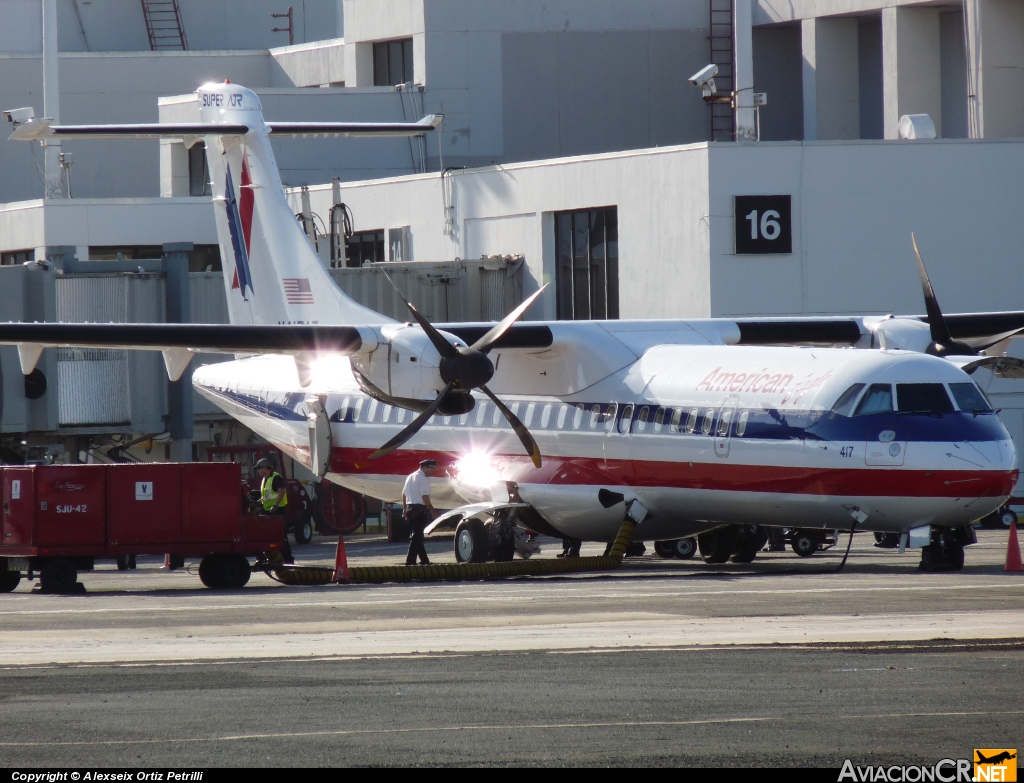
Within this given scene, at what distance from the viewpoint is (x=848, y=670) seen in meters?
11.0

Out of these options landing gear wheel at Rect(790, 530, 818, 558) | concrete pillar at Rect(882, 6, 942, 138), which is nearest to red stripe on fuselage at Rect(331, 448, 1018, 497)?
landing gear wheel at Rect(790, 530, 818, 558)

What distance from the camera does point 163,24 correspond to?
196 ft

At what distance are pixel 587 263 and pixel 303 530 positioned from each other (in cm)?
1029

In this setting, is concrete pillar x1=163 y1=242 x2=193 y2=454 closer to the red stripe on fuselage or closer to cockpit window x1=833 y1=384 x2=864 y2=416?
the red stripe on fuselage

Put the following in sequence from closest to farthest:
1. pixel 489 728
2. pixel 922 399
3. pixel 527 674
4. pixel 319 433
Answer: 1. pixel 489 728
2. pixel 527 674
3. pixel 922 399
4. pixel 319 433

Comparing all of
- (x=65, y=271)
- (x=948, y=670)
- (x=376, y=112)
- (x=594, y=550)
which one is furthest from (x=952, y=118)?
(x=948, y=670)

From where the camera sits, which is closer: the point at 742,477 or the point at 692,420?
the point at 742,477

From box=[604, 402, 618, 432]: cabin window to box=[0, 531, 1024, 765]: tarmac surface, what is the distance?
132 inches

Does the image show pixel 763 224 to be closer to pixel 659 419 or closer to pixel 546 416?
pixel 546 416

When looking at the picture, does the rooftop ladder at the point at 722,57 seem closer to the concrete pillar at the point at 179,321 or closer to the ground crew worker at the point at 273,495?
the concrete pillar at the point at 179,321

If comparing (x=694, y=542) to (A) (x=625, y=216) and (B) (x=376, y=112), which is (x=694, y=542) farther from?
(B) (x=376, y=112)

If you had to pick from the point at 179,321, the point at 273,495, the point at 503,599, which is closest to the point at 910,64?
the point at 179,321

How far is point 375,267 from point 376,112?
12347 mm

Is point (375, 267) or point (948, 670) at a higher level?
point (375, 267)
